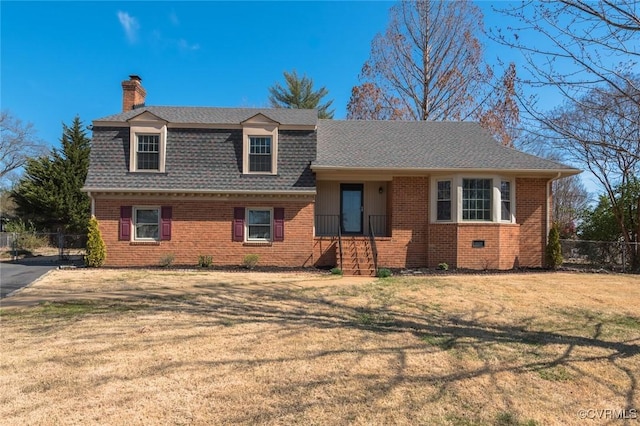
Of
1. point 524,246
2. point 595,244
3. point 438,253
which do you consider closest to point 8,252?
point 438,253

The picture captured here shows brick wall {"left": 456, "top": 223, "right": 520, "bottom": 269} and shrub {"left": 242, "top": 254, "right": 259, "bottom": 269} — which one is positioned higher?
brick wall {"left": 456, "top": 223, "right": 520, "bottom": 269}

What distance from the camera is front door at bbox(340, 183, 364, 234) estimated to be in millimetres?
15578

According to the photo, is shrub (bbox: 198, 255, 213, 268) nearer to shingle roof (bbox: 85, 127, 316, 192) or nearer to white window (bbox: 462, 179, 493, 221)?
shingle roof (bbox: 85, 127, 316, 192)

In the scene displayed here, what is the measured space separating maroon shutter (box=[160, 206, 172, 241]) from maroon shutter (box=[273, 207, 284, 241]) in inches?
146

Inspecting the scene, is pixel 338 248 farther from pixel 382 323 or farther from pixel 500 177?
pixel 382 323

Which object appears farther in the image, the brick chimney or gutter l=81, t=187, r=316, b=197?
the brick chimney

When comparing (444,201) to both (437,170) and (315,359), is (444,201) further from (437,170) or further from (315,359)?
(315,359)

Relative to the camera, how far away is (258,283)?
10.3m

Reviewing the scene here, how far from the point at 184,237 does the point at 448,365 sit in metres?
11.3

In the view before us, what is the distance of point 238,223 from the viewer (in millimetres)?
13961

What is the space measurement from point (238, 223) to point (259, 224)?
0.76 metres

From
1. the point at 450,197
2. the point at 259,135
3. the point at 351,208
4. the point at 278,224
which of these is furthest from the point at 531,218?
the point at 259,135

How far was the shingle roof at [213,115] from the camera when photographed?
1477 cm

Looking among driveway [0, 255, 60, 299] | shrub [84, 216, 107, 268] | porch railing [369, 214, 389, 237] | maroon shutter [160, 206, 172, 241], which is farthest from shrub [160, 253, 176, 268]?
porch railing [369, 214, 389, 237]
